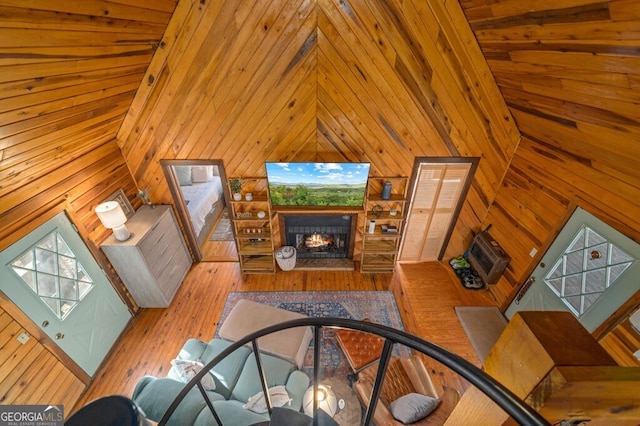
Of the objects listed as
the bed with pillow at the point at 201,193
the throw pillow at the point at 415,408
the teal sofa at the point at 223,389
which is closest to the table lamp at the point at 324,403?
the teal sofa at the point at 223,389

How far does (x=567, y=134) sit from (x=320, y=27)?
2884 mm

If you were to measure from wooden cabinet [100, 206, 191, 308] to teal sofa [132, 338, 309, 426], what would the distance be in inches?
47.5

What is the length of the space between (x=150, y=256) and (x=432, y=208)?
4.23 meters

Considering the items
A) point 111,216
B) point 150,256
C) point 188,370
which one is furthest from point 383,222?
point 111,216

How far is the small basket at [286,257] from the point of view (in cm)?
425

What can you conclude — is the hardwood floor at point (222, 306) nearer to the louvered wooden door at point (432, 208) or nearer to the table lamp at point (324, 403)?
the louvered wooden door at point (432, 208)

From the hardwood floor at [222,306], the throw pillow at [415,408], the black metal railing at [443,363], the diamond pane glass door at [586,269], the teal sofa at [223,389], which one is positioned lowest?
the hardwood floor at [222,306]

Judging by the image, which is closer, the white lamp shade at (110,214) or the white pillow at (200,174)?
the white lamp shade at (110,214)

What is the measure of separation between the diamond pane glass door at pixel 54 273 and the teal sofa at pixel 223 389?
1343 millimetres

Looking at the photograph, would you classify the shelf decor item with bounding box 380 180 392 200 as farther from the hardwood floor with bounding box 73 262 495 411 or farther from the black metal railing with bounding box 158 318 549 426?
the black metal railing with bounding box 158 318 549 426

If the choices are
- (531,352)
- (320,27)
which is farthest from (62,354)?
(320,27)

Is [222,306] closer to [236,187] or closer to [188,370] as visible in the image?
[188,370]

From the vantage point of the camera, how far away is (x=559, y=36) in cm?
192

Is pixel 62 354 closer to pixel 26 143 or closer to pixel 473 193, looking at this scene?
pixel 26 143
